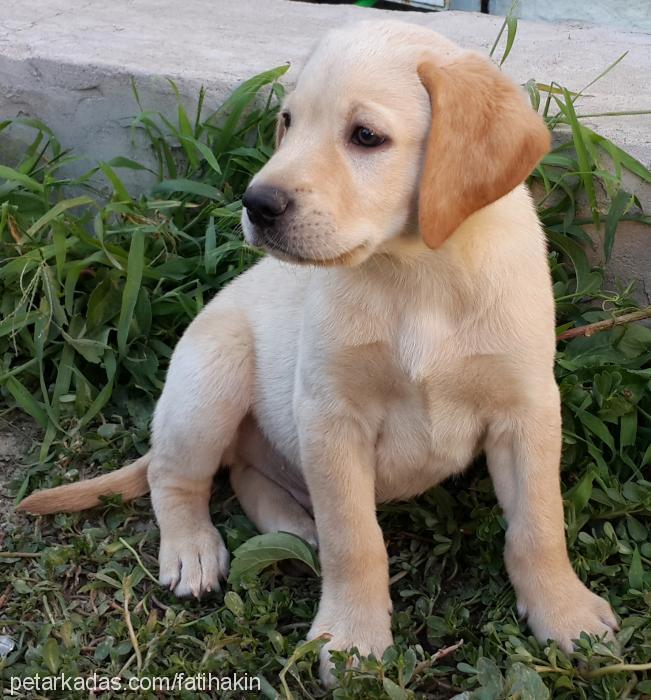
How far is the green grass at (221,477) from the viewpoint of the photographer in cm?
247

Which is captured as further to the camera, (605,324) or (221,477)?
(221,477)

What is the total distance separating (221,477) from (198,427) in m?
0.45

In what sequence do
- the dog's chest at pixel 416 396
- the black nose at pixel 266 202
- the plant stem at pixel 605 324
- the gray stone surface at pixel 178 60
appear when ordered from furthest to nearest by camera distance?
the gray stone surface at pixel 178 60
the plant stem at pixel 605 324
the dog's chest at pixel 416 396
the black nose at pixel 266 202

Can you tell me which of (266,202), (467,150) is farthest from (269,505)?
(467,150)

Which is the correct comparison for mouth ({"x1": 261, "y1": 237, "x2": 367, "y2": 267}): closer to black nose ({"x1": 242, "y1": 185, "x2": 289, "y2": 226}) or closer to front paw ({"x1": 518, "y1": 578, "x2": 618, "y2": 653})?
black nose ({"x1": 242, "y1": 185, "x2": 289, "y2": 226})

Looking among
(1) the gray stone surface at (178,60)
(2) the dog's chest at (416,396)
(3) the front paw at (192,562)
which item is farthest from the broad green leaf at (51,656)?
(1) the gray stone surface at (178,60)

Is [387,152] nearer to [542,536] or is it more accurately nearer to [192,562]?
[542,536]

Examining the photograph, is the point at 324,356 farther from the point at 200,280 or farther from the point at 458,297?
the point at 200,280

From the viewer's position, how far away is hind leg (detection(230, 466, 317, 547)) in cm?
293

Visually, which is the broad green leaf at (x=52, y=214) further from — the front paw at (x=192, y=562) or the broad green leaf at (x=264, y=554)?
the broad green leaf at (x=264, y=554)

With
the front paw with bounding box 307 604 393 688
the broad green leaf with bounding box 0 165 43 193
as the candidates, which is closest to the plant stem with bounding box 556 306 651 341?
the front paw with bounding box 307 604 393 688

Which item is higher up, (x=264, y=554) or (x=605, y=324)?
(x=605, y=324)

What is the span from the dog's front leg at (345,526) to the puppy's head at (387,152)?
0.53m

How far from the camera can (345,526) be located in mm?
2512
